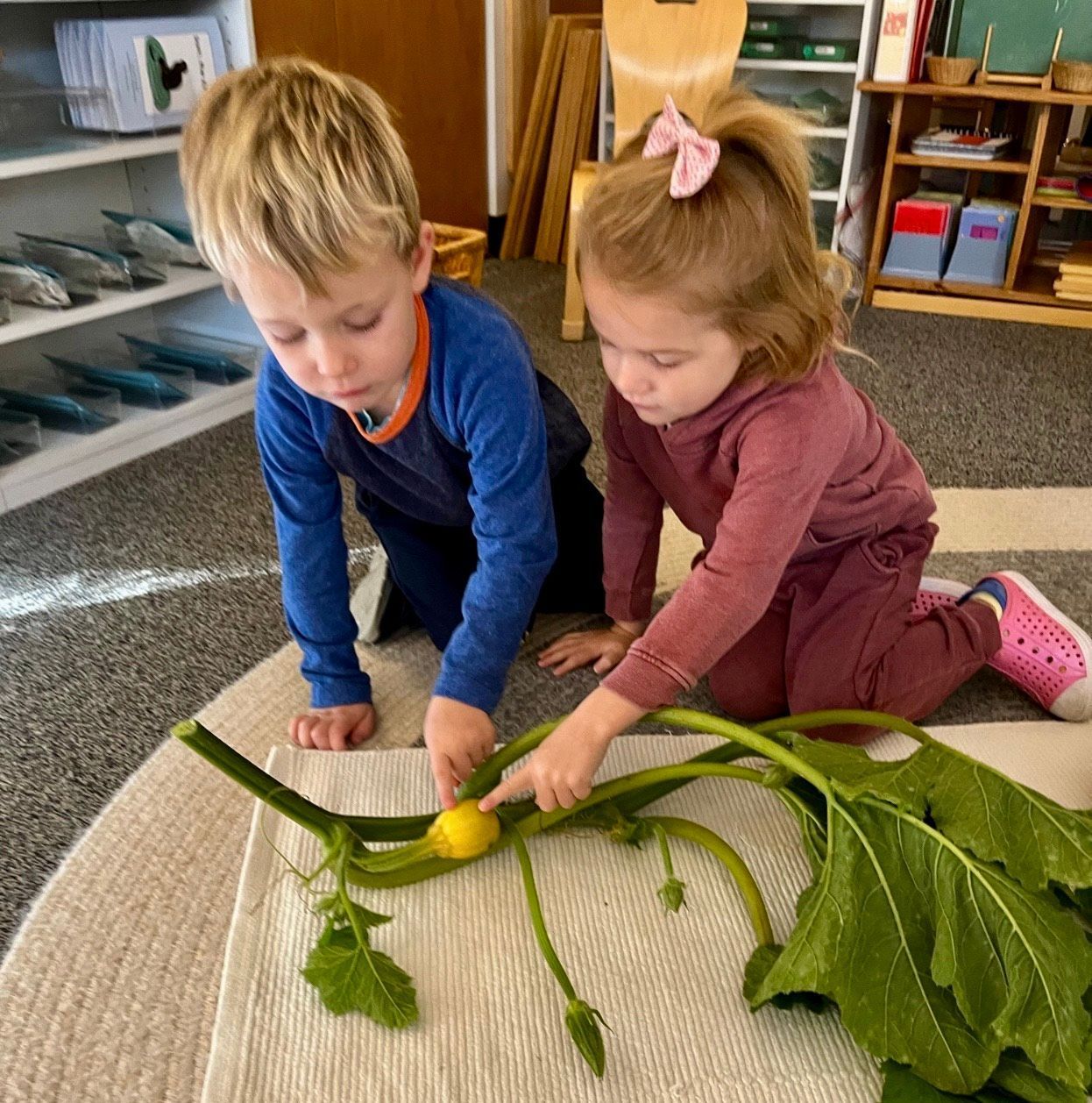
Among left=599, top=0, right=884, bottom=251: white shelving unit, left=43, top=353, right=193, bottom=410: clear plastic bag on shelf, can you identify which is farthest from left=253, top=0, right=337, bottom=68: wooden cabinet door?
left=599, top=0, right=884, bottom=251: white shelving unit

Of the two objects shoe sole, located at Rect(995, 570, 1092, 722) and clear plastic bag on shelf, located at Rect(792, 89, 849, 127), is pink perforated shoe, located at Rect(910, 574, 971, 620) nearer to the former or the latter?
shoe sole, located at Rect(995, 570, 1092, 722)

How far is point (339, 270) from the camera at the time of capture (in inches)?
27.8

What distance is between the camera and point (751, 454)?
2.62ft

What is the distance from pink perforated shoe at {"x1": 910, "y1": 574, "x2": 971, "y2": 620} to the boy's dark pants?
352 millimetres

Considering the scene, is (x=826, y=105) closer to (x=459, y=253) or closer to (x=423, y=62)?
(x=423, y=62)

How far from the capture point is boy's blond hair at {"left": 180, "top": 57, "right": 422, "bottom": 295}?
0.69 metres

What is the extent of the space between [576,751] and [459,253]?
1248 millimetres

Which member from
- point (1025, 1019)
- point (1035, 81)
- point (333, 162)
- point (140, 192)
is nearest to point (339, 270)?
point (333, 162)

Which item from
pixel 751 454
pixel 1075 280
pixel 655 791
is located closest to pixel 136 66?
pixel 751 454

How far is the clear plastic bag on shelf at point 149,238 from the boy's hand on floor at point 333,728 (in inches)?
40.4

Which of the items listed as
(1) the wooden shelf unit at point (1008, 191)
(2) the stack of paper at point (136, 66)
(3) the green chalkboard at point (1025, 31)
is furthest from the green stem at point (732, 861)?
(3) the green chalkboard at point (1025, 31)

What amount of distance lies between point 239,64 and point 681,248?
1.24 metres

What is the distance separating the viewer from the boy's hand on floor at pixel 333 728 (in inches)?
38.2

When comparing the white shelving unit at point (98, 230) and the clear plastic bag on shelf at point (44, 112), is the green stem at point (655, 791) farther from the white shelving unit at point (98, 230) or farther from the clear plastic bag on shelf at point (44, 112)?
the clear plastic bag on shelf at point (44, 112)
